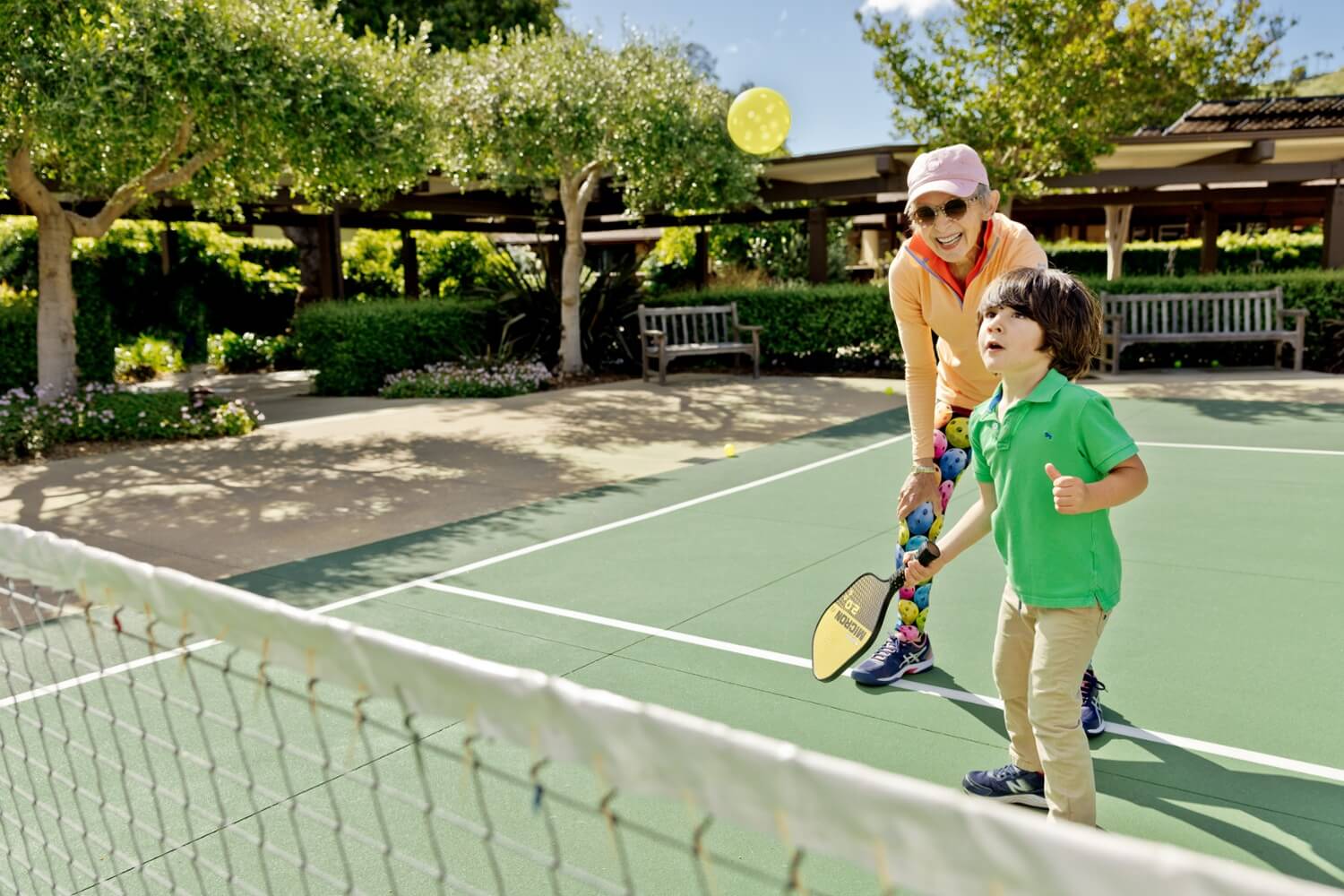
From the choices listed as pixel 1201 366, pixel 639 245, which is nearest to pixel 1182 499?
pixel 1201 366

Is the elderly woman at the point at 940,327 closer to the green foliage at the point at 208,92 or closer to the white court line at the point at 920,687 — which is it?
the white court line at the point at 920,687

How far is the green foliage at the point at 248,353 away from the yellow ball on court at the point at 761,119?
32.6 feet

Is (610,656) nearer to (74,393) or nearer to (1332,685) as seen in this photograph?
(1332,685)

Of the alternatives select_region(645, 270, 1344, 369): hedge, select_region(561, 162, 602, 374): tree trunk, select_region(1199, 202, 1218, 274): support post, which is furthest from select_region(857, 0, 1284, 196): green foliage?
select_region(1199, 202, 1218, 274): support post

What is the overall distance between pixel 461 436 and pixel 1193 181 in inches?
493

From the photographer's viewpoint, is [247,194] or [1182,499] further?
[247,194]

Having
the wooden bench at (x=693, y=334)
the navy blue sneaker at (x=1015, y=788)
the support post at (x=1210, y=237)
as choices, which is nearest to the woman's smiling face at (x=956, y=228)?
the navy blue sneaker at (x=1015, y=788)

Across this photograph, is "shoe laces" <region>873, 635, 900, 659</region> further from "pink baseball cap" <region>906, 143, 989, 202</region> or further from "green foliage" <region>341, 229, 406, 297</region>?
"green foliage" <region>341, 229, 406, 297</region>

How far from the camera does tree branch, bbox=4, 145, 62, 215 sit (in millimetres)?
9664

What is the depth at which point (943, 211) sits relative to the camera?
10.9ft

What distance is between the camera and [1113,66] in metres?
14.0

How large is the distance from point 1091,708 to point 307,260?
19.2 m

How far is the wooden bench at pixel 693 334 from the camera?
14719 millimetres

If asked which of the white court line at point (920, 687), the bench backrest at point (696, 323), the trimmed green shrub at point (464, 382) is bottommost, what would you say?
the white court line at point (920, 687)
